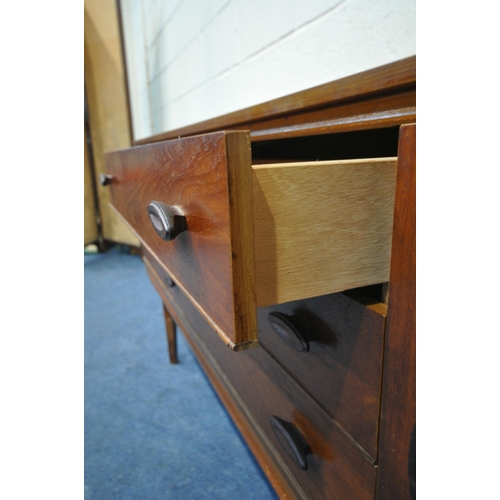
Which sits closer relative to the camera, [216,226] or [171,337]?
[216,226]

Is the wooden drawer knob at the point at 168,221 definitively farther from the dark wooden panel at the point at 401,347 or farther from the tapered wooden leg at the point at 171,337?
Result: the tapered wooden leg at the point at 171,337

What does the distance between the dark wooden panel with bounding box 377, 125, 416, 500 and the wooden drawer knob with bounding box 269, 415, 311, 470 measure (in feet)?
0.36

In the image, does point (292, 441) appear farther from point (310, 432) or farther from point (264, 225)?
point (264, 225)

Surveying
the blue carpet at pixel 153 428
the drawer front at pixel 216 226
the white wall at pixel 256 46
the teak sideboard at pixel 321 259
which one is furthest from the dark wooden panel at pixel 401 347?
the blue carpet at pixel 153 428

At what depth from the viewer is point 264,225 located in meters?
0.25

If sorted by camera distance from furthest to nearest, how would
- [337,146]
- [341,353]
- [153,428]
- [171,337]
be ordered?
1. [171,337]
2. [153,428]
3. [337,146]
4. [341,353]

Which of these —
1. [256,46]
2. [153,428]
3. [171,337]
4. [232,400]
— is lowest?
[153,428]

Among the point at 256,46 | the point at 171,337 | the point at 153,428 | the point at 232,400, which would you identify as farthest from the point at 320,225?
the point at 171,337

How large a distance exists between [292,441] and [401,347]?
21 centimetres

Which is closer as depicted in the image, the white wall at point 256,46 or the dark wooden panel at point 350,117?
the dark wooden panel at point 350,117

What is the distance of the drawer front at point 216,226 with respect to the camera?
227mm

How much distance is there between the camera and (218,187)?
0.78 ft

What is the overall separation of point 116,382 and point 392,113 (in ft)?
3.93
